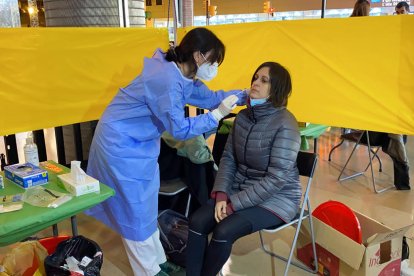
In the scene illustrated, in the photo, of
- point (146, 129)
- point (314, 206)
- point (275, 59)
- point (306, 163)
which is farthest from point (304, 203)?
point (275, 59)

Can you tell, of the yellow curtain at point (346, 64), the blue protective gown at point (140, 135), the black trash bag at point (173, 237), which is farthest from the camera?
the yellow curtain at point (346, 64)

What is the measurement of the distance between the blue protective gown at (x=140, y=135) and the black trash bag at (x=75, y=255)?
246 mm

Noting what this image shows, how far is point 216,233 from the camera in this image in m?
1.64

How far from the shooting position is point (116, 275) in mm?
1993

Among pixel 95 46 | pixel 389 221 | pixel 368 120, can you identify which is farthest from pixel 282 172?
pixel 95 46

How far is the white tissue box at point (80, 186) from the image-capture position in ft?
4.47

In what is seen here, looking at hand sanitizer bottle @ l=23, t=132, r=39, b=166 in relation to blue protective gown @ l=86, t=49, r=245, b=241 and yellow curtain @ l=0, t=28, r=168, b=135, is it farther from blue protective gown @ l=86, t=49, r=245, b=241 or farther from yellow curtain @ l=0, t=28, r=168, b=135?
yellow curtain @ l=0, t=28, r=168, b=135

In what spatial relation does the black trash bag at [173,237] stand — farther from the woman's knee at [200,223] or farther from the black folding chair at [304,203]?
the black folding chair at [304,203]

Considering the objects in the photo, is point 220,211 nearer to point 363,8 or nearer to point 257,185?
point 257,185

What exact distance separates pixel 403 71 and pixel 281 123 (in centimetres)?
92

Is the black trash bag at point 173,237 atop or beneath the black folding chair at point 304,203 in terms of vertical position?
beneath

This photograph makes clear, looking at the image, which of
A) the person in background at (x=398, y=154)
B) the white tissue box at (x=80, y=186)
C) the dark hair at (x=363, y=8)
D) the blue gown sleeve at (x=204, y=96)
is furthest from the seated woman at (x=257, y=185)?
the dark hair at (x=363, y=8)

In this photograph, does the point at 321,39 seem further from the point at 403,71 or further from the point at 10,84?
the point at 10,84

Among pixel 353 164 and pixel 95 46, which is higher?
pixel 95 46
